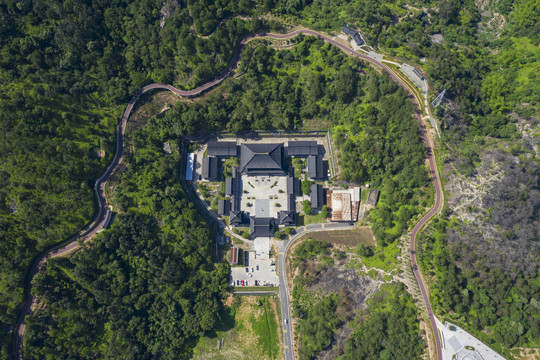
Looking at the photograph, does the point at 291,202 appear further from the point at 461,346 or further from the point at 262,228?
the point at 461,346

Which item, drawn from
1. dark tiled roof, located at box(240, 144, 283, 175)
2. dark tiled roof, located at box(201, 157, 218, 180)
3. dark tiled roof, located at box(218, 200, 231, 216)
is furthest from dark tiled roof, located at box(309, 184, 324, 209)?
dark tiled roof, located at box(201, 157, 218, 180)

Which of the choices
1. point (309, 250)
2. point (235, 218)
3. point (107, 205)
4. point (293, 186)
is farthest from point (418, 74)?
point (107, 205)

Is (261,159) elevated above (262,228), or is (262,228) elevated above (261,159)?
(261,159)

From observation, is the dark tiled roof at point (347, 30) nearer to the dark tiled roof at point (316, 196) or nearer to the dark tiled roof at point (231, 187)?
the dark tiled roof at point (316, 196)

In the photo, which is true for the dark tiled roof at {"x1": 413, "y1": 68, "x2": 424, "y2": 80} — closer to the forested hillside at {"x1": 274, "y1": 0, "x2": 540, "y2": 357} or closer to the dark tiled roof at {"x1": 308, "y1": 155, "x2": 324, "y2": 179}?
the forested hillside at {"x1": 274, "y1": 0, "x2": 540, "y2": 357}

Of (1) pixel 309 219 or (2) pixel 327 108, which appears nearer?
(1) pixel 309 219

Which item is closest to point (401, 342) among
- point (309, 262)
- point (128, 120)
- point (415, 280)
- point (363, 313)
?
point (363, 313)
